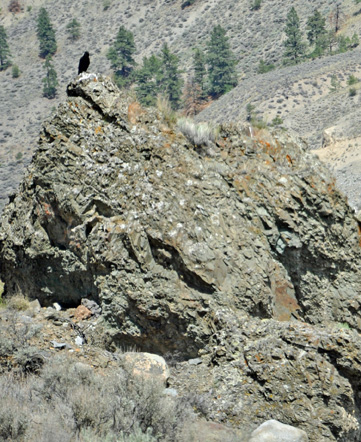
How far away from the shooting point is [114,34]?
3809 inches

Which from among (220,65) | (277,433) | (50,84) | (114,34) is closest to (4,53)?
(50,84)

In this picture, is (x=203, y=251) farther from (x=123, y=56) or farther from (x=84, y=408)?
(x=123, y=56)

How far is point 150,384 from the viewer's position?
18.0 ft

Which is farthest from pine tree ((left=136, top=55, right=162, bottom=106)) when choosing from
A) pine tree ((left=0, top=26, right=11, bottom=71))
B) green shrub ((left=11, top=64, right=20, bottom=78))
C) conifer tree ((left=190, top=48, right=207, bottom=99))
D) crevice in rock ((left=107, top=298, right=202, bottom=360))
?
crevice in rock ((left=107, top=298, right=202, bottom=360))

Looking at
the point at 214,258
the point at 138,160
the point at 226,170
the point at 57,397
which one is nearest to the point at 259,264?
the point at 214,258

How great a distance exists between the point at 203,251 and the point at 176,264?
0.35m

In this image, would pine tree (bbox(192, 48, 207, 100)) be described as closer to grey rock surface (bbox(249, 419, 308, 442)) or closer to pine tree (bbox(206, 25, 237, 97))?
pine tree (bbox(206, 25, 237, 97))

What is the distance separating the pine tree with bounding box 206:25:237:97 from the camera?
245ft

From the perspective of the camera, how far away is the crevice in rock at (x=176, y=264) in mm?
6910

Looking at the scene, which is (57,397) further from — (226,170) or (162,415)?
(226,170)

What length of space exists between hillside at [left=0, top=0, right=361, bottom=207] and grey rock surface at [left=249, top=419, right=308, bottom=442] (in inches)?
2384

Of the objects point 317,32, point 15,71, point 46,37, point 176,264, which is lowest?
point 317,32

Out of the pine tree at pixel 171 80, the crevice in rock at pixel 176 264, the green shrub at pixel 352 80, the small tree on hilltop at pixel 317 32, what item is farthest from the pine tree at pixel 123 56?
the crevice in rock at pixel 176 264

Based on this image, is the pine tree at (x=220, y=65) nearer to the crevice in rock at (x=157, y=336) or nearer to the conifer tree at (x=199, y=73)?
the conifer tree at (x=199, y=73)
